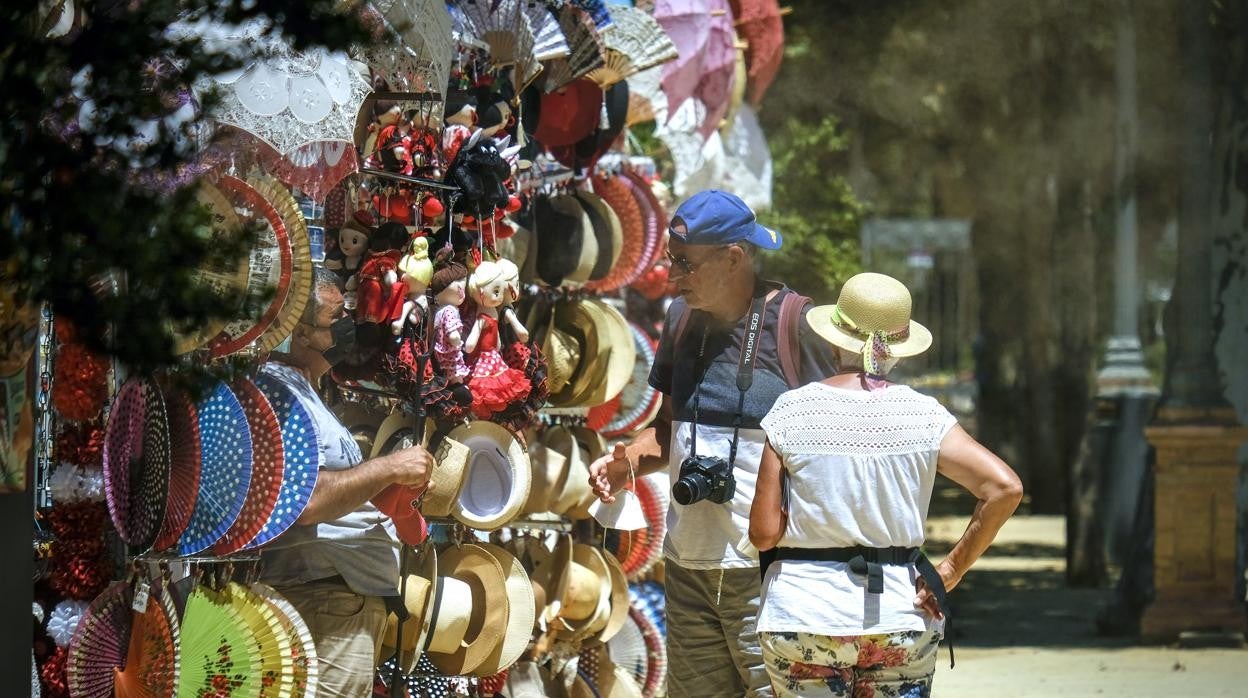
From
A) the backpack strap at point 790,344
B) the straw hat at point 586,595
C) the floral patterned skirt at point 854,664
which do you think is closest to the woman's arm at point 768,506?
the floral patterned skirt at point 854,664

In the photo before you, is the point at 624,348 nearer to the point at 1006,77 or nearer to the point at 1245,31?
the point at 1245,31

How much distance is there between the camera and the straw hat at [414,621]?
5.52 metres

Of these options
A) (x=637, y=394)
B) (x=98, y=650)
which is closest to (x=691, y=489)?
(x=98, y=650)

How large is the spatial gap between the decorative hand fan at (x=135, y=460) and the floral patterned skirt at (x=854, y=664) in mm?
1653

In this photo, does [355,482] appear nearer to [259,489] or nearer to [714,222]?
[259,489]

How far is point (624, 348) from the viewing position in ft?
22.5

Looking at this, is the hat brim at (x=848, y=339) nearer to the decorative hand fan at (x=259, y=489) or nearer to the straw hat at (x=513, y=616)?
the decorative hand fan at (x=259, y=489)

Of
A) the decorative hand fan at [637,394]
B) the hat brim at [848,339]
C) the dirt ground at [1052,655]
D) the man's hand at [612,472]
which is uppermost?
the hat brim at [848,339]

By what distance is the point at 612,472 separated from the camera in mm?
5441

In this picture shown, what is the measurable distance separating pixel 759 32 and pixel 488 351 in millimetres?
4311

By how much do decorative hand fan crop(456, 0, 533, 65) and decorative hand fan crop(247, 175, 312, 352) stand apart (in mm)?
1622

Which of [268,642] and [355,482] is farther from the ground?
[355,482]

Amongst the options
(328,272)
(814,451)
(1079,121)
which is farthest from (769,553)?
(1079,121)

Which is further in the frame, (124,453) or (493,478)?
→ (493,478)
